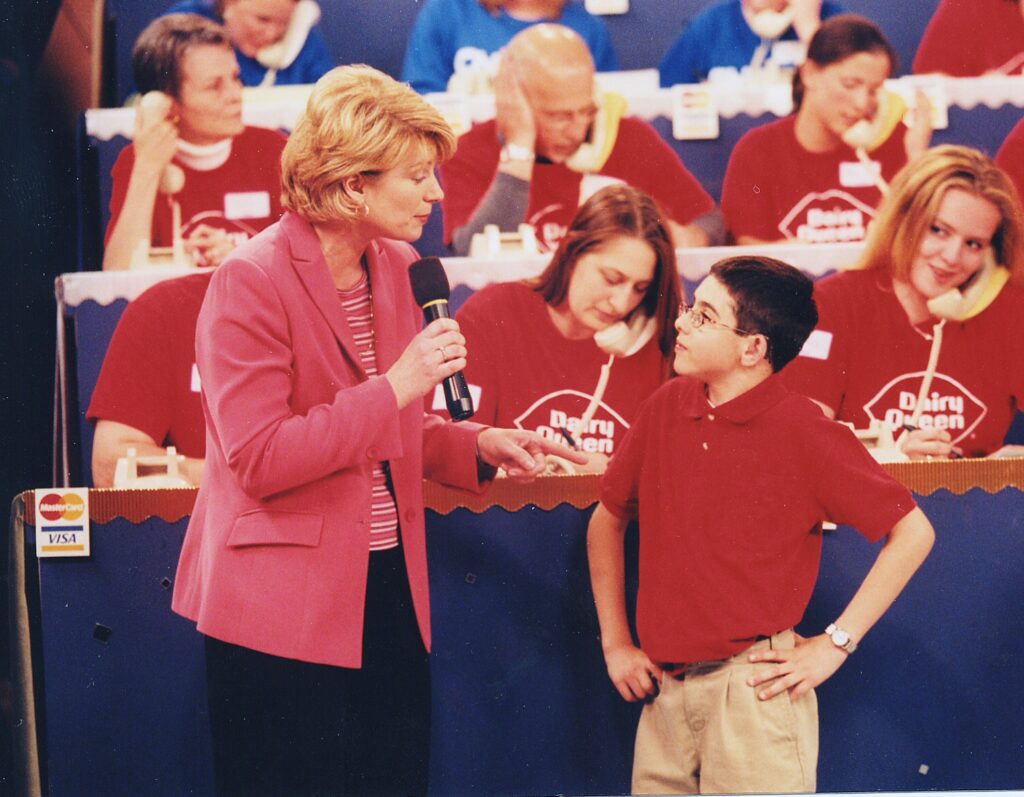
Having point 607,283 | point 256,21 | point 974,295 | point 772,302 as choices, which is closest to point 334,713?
point 772,302

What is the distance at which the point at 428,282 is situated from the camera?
6.22 feet

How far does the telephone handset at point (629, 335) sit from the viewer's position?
2504 mm

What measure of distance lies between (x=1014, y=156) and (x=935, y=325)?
1.59ft

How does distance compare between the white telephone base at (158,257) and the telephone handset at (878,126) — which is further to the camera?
the telephone handset at (878,126)

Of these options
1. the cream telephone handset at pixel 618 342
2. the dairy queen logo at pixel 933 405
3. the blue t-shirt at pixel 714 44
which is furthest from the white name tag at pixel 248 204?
the dairy queen logo at pixel 933 405

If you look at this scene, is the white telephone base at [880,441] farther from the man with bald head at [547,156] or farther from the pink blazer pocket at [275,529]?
the pink blazer pocket at [275,529]

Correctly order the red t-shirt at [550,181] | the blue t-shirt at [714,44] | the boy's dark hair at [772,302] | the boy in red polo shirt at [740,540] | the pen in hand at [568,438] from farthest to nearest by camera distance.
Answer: the blue t-shirt at [714,44] → the red t-shirt at [550,181] → the pen in hand at [568,438] → the boy's dark hair at [772,302] → the boy in red polo shirt at [740,540]

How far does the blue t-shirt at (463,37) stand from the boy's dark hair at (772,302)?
1.01m

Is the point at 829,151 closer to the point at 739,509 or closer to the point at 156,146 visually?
the point at 739,509

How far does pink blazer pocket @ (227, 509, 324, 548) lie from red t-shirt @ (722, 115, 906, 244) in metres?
1.43

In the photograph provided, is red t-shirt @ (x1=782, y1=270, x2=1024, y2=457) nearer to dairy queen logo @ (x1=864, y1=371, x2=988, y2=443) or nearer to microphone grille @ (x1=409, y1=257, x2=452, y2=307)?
dairy queen logo @ (x1=864, y1=371, x2=988, y2=443)

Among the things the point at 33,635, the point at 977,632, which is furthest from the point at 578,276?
the point at 33,635

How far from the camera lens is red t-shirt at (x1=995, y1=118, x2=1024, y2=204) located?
266cm

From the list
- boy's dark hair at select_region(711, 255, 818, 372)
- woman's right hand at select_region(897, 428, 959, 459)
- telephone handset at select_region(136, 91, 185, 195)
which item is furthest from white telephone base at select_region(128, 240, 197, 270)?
woman's right hand at select_region(897, 428, 959, 459)
